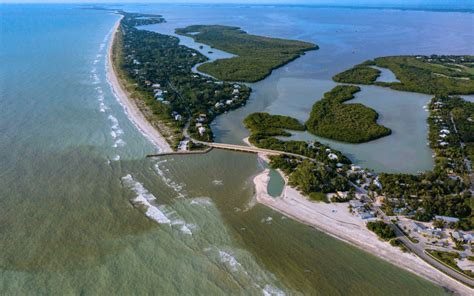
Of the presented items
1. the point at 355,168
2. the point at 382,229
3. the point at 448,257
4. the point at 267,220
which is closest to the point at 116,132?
the point at 267,220

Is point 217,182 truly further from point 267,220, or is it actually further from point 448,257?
point 448,257

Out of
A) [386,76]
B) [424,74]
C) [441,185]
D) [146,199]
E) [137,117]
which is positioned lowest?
[146,199]

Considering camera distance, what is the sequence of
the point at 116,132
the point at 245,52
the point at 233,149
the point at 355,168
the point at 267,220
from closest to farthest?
the point at 267,220 → the point at 355,168 → the point at 233,149 → the point at 116,132 → the point at 245,52

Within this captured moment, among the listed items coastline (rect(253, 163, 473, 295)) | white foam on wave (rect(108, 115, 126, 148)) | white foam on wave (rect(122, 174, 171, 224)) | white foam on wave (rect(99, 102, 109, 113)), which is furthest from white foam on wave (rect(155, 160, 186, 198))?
white foam on wave (rect(99, 102, 109, 113))

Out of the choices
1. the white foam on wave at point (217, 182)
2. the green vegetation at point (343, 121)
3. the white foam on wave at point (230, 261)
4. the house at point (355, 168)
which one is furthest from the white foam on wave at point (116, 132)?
the house at point (355, 168)

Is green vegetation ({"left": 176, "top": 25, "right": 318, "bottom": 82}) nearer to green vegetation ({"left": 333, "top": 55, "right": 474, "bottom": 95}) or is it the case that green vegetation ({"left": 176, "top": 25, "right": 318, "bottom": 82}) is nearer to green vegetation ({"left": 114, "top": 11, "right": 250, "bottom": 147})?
green vegetation ({"left": 114, "top": 11, "right": 250, "bottom": 147})

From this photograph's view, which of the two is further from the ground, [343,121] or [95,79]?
[343,121]

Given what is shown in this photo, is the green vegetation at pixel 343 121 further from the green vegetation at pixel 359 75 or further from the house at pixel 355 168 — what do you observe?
the green vegetation at pixel 359 75
